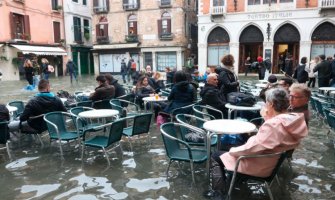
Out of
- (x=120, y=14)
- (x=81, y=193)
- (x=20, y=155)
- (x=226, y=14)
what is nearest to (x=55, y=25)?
(x=120, y=14)

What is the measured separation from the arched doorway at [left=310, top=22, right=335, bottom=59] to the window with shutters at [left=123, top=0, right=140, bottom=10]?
14.7 m

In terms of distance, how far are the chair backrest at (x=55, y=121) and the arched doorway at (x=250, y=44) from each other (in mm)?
19480

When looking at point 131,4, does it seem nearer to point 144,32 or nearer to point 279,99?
point 144,32

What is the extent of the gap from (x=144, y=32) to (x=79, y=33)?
7.61m

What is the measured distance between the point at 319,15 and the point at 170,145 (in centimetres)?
2007

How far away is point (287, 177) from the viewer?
4.02m

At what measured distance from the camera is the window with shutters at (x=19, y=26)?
22.2 metres

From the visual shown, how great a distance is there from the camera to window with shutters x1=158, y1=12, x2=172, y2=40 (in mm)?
25562

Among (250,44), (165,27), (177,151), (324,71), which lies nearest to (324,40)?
(250,44)

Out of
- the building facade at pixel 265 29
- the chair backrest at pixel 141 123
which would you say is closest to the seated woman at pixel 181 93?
the chair backrest at pixel 141 123

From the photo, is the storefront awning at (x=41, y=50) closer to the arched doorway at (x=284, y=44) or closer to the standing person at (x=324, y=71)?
the arched doorway at (x=284, y=44)

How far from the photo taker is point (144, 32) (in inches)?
1047

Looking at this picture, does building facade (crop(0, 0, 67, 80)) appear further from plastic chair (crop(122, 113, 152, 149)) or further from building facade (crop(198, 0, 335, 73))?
plastic chair (crop(122, 113, 152, 149))

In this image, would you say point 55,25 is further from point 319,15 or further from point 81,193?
point 81,193
